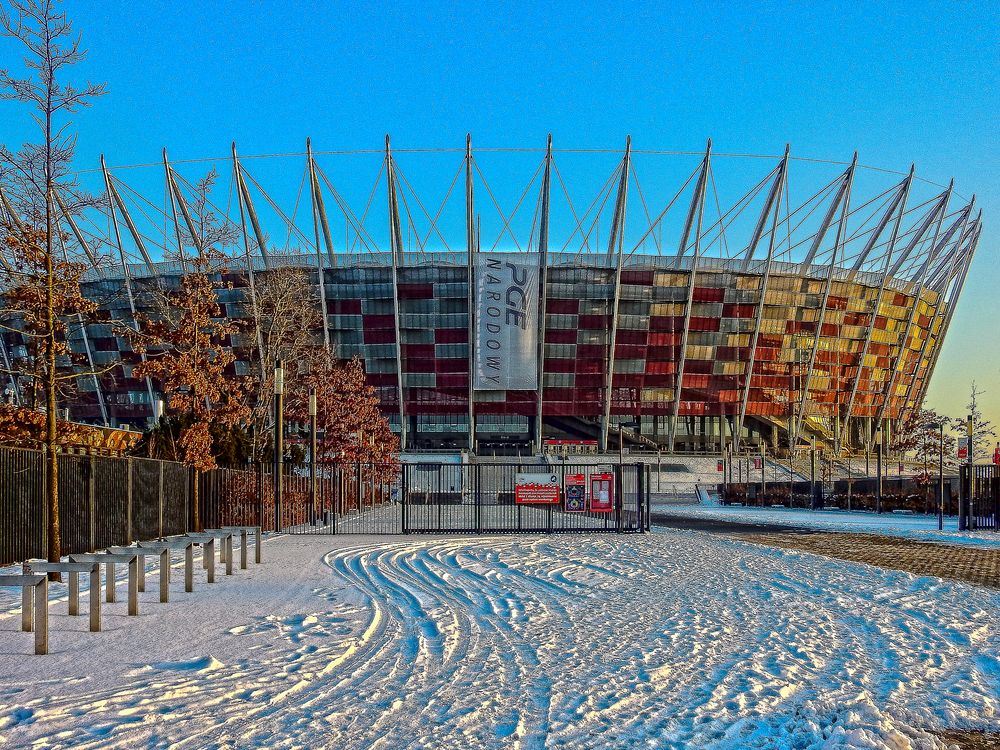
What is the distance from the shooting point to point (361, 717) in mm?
6426

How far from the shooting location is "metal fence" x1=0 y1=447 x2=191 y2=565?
52.9 ft

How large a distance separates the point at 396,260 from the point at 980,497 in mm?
62175

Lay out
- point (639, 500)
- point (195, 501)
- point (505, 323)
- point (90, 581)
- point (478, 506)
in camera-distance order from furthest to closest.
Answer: point (505, 323) → point (639, 500) → point (478, 506) → point (195, 501) → point (90, 581)

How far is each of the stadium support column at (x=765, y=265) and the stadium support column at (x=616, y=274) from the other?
39.6 ft

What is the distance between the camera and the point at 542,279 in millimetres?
83938

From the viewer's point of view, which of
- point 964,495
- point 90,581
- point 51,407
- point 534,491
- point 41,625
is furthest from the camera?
point 964,495

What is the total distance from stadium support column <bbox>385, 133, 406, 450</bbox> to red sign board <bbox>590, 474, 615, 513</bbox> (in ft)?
168

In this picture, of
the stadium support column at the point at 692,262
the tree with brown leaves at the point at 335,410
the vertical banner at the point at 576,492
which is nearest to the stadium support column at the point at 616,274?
the stadium support column at the point at 692,262

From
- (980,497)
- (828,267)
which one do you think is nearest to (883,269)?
(828,267)

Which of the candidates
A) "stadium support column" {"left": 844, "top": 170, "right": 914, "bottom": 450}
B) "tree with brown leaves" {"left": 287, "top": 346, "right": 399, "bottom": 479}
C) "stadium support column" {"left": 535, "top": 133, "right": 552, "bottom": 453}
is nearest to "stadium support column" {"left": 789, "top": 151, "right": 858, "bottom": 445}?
"stadium support column" {"left": 844, "top": 170, "right": 914, "bottom": 450}

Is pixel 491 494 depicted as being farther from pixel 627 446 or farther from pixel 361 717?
pixel 627 446

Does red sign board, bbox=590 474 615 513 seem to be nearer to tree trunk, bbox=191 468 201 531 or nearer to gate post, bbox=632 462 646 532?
gate post, bbox=632 462 646 532

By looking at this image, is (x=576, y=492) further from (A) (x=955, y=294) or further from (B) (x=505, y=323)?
(A) (x=955, y=294)

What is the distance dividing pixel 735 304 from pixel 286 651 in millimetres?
85473
